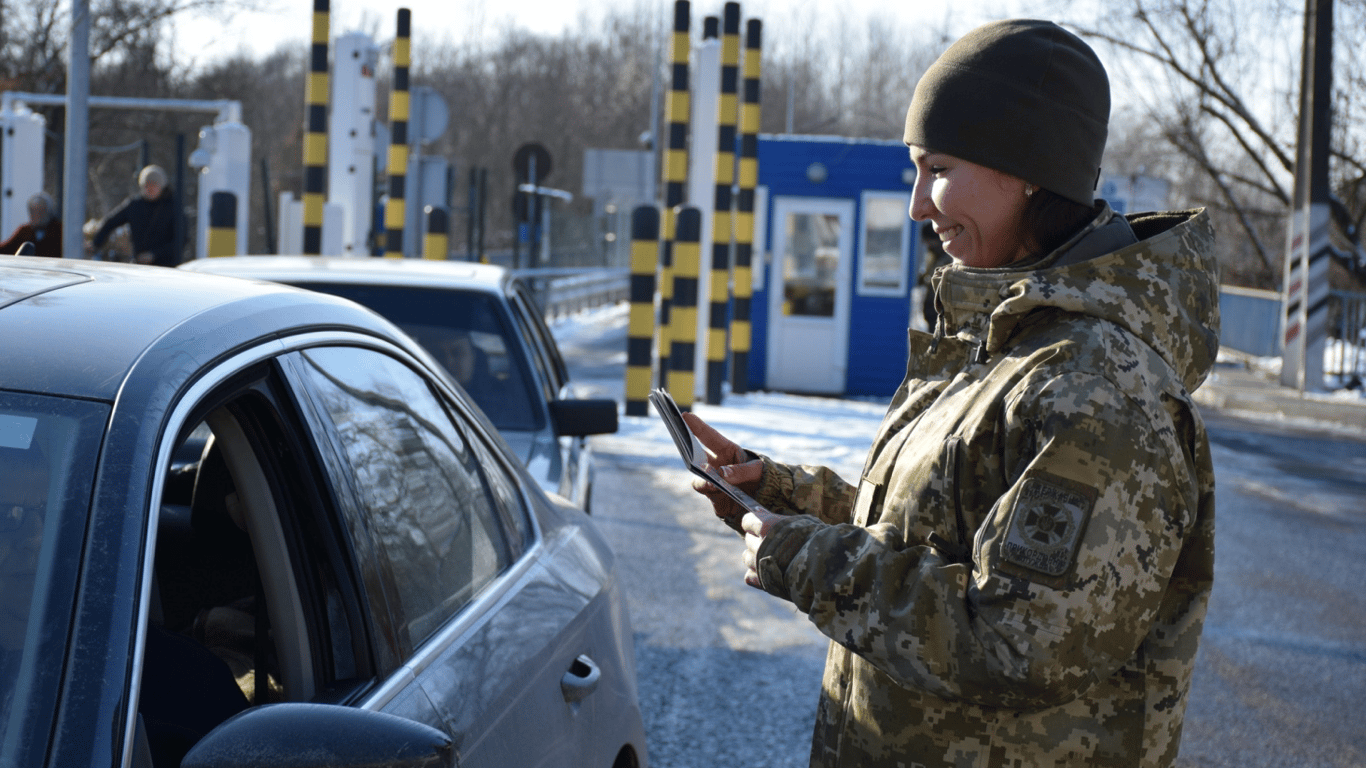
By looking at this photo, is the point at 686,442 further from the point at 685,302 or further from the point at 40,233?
the point at 685,302

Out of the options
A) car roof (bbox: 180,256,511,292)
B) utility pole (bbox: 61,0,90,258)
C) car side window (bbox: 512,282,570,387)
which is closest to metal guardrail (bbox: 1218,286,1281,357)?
utility pole (bbox: 61,0,90,258)

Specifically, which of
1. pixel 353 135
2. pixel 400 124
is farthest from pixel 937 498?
pixel 400 124

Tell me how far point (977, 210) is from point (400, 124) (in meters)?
12.9

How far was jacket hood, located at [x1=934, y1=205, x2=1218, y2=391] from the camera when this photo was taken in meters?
1.83

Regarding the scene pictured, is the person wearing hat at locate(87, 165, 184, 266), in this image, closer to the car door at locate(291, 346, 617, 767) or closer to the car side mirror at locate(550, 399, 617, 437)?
the car side mirror at locate(550, 399, 617, 437)

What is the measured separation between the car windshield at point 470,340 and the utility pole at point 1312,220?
1549cm

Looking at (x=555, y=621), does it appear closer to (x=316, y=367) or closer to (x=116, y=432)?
(x=316, y=367)

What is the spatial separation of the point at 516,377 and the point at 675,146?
799 centimetres

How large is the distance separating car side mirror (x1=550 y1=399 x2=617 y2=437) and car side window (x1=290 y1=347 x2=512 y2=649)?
2207 mm

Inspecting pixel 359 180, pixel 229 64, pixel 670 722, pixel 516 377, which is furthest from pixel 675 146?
pixel 229 64

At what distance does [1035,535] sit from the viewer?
168cm

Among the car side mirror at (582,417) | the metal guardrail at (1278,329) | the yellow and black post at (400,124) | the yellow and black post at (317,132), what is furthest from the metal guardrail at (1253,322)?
the car side mirror at (582,417)

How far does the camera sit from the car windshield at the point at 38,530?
1442 mm

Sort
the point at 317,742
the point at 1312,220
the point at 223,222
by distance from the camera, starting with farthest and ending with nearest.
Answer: the point at 1312,220
the point at 223,222
the point at 317,742
